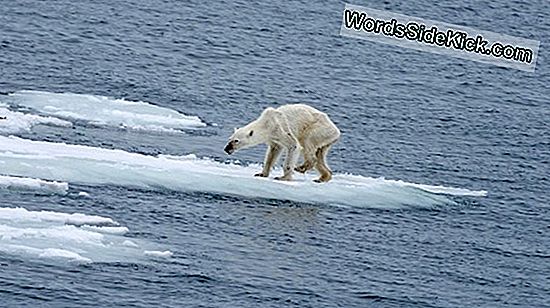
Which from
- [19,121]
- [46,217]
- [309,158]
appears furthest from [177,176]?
[19,121]

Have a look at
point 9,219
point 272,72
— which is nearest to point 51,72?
point 272,72

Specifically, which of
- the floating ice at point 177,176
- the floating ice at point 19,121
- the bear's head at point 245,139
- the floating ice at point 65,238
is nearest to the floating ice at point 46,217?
the floating ice at point 65,238

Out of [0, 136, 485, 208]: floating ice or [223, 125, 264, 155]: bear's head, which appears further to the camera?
[223, 125, 264, 155]: bear's head

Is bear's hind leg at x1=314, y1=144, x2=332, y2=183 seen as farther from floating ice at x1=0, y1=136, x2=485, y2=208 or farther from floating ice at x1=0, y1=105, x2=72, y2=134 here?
floating ice at x1=0, y1=105, x2=72, y2=134

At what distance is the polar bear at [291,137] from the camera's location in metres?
22.2

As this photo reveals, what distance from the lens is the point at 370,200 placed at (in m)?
22.2

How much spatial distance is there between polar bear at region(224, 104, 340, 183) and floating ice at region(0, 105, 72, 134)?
3511 millimetres

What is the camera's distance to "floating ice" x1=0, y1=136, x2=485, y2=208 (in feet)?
69.2

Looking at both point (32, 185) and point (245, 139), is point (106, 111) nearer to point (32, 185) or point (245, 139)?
point (245, 139)

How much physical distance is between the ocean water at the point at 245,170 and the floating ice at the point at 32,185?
34 mm

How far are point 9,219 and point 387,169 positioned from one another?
29.1 ft

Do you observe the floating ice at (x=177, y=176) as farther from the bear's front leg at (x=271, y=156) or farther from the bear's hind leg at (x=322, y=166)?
the bear's front leg at (x=271, y=156)

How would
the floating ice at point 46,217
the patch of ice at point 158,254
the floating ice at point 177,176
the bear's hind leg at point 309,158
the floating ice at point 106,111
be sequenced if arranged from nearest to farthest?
Answer: the patch of ice at point 158,254 → the floating ice at point 46,217 → the floating ice at point 177,176 → the bear's hind leg at point 309,158 → the floating ice at point 106,111

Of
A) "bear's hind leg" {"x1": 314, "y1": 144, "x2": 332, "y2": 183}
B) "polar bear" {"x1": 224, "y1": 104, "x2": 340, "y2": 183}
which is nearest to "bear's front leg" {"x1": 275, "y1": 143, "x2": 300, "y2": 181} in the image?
"polar bear" {"x1": 224, "y1": 104, "x2": 340, "y2": 183}
